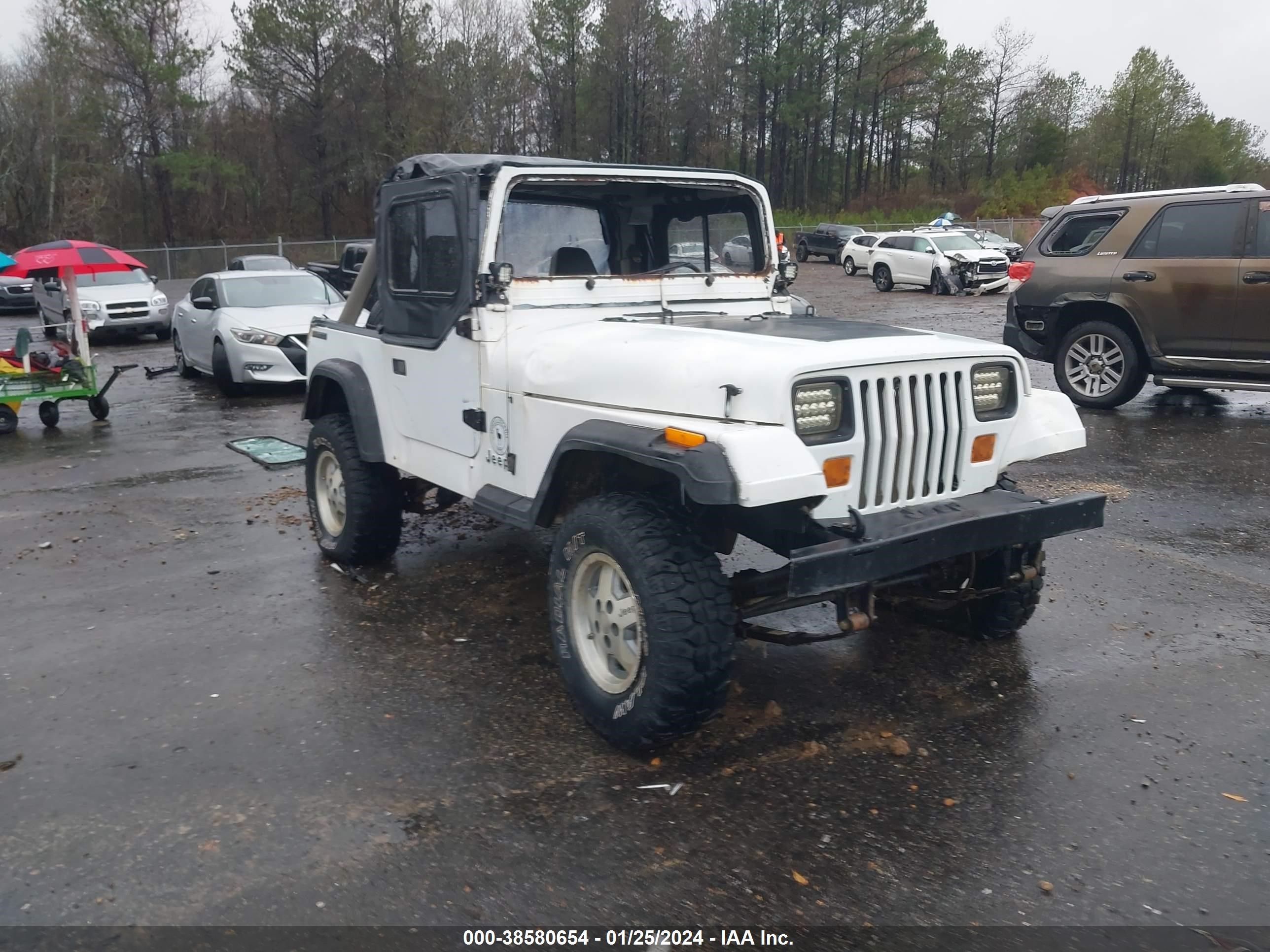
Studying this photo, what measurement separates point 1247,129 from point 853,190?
2406 cm

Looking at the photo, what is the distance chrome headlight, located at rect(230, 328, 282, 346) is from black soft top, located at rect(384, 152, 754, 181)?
791 cm

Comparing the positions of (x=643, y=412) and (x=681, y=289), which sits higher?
(x=681, y=289)

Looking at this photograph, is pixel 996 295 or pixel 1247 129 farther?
pixel 1247 129

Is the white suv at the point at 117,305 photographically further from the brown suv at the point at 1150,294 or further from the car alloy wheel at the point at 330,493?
the brown suv at the point at 1150,294

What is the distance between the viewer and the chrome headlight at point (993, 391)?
13.3ft

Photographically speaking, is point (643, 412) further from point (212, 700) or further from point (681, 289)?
point (212, 700)

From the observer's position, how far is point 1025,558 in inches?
170

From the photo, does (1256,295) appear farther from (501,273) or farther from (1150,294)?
(501,273)

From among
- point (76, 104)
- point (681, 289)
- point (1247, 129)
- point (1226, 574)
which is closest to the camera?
point (681, 289)

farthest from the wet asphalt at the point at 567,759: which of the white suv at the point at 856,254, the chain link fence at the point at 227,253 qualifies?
the chain link fence at the point at 227,253

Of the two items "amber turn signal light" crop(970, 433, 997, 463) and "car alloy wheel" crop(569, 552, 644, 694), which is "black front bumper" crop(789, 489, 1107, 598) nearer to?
"amber turn signal light" crop(970, 433, 997, 463)

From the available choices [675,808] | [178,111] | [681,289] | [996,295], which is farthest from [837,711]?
[178,111]

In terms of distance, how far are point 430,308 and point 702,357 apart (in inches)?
67.3

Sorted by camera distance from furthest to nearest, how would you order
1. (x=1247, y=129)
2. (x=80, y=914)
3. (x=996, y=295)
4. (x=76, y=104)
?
1. (x=1247, y=129)
2. (x=76, y=104)
3. (x=996, y=295)
4. (x=80, y=914)
